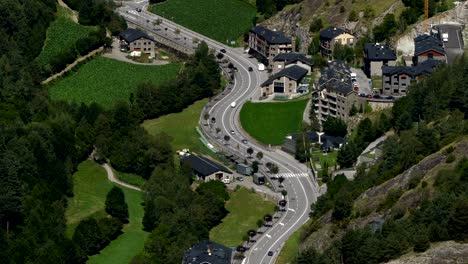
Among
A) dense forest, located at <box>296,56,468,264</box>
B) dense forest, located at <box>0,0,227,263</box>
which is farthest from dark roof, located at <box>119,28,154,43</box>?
dense forest, located at <box>296,56,468,264</box>

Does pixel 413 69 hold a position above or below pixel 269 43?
above

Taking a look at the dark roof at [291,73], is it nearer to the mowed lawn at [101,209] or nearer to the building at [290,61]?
the building at [290,61]

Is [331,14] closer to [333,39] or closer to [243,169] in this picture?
[333,39]

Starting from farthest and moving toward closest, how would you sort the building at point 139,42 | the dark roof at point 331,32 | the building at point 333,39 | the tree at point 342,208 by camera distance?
the building at point 139,42 → the dark roof at point 331,32 → the building at point 333,39 → the tree at point 342,208

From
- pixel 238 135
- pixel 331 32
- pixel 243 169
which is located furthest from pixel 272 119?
pixel 331 32

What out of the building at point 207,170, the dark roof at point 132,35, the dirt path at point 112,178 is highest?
the dark roof at point 132,35

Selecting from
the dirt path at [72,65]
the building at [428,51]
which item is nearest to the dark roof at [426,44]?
the building at [428,51]

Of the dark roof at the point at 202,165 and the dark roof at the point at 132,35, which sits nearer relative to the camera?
the dark roof at the point at 202,165
